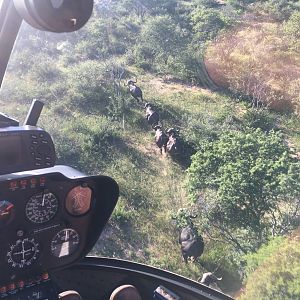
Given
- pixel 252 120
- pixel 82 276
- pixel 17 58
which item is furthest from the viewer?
pixel 17 58

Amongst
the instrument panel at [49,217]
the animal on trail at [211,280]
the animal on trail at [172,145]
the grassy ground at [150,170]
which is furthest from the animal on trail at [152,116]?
the instrument panel at [49,217]

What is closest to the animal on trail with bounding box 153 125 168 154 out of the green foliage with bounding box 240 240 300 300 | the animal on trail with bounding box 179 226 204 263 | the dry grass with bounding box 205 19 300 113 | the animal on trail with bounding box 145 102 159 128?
the animal on trail with bounding box 145 102 159 128

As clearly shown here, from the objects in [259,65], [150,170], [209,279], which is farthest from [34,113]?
[259,65]

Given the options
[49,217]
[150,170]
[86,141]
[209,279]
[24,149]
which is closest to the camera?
[24,149]

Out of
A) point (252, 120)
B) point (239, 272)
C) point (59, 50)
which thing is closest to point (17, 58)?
point (59, 50)

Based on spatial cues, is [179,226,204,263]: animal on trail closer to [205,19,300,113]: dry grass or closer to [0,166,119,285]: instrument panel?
[0,166,119,285]: instrument panel

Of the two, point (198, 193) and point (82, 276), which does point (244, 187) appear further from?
point (82, 276)

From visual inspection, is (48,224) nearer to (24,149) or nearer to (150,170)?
(24,149)
